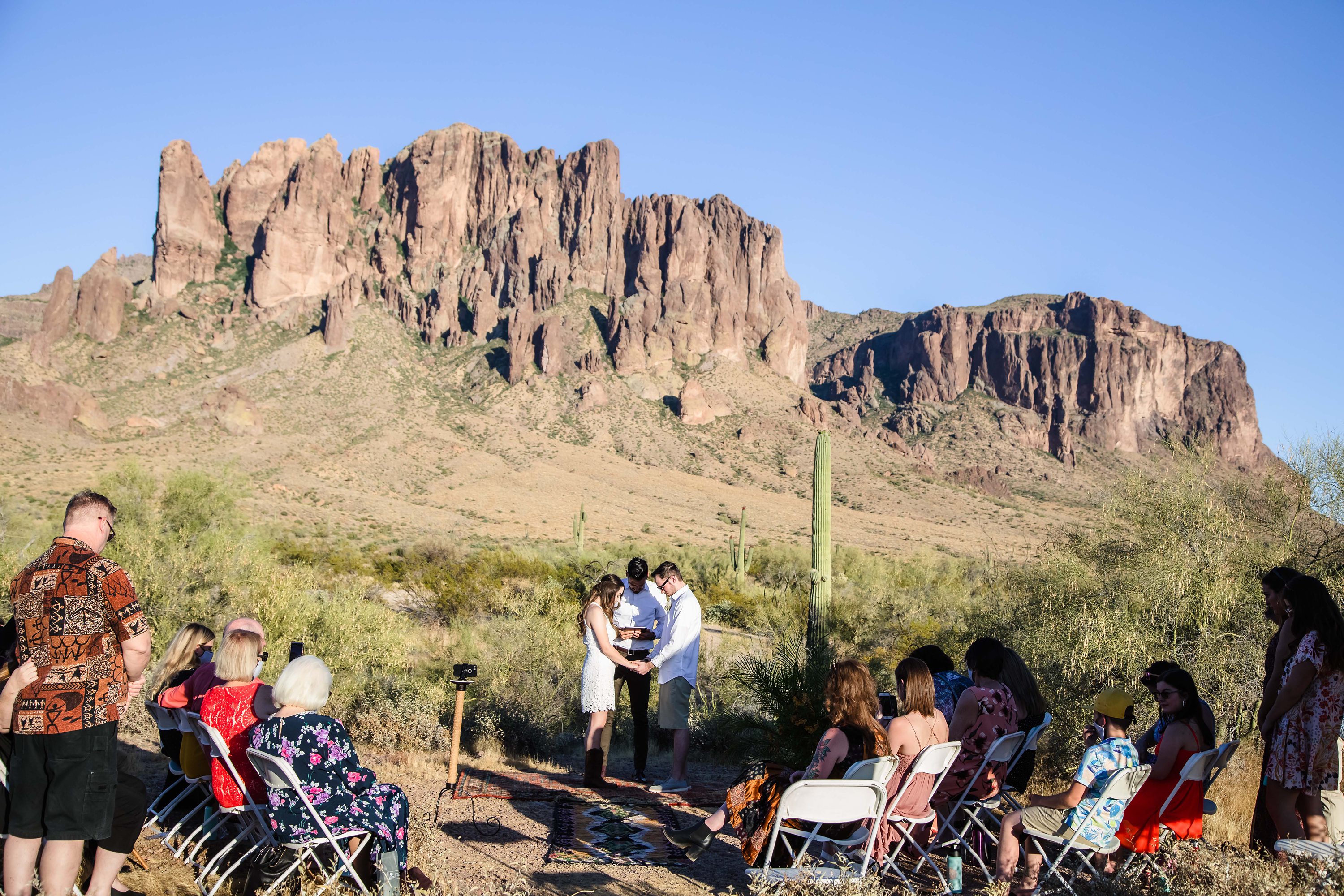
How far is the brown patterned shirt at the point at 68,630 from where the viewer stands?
3.36 meters

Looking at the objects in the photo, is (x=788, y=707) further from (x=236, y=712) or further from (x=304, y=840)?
(x=236, y=712)

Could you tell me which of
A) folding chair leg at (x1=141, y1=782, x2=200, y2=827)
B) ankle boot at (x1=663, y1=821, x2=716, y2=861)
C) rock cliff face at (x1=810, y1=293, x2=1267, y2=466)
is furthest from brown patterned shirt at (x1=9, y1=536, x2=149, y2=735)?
rock cliff face at (x1=810, y1=293, x2=1267, y2=466)

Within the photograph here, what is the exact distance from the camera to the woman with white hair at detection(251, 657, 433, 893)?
3.82 meters

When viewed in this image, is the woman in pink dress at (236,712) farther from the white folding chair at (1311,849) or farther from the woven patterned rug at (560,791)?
the white folding chair at (1311,849)

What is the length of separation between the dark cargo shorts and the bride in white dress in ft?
11.0

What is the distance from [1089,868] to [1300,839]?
3.03 ft

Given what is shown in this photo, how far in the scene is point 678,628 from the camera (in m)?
6.59

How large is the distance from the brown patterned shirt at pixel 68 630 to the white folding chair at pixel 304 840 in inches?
25.7

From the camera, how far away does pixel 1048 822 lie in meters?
Result: 4.07

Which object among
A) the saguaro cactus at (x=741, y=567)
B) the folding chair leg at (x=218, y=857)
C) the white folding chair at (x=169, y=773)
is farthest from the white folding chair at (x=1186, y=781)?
the saguaro cactus at (x=741, y=567)

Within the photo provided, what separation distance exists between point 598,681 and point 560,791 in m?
0.87

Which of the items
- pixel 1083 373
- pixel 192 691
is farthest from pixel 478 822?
→ pixel 1083 373

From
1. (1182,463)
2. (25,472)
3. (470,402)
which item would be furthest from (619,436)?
(1182,463)

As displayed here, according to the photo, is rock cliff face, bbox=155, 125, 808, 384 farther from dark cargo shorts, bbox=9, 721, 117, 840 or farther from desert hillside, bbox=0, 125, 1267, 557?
dark cargo shorts, bbox=9, 721, 117, 840
